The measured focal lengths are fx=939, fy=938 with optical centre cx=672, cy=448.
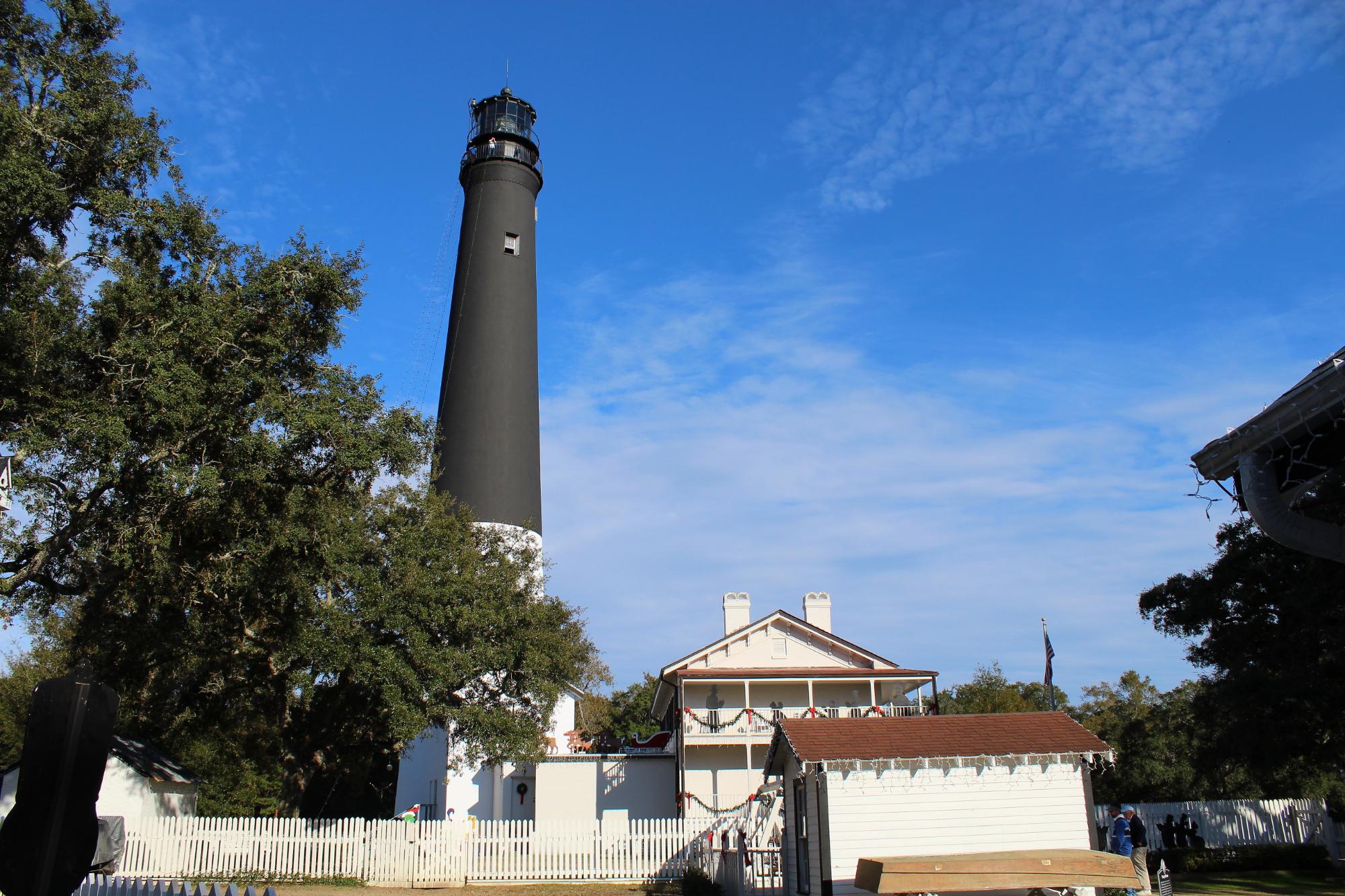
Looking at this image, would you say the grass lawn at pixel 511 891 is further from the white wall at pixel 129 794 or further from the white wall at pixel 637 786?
the white wall at pixel 637 786

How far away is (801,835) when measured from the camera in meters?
17.3

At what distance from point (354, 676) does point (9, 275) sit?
40.2ft

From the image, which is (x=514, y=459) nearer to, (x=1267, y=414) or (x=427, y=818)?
(x=427, y=818)

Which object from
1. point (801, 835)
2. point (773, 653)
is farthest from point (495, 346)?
point (801, 835)

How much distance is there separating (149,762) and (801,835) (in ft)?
56.5

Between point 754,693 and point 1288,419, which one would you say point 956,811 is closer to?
point 1288,419

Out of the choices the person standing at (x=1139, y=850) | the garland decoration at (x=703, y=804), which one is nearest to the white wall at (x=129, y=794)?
the garland decoration at (x=703, y=804)

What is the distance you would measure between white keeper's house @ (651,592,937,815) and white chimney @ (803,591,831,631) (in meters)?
0.31

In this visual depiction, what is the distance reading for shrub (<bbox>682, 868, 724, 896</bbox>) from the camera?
19109mm

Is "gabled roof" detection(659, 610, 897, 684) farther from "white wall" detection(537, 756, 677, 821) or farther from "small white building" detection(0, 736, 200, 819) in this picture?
"small white building" detection(0, 736, 200, 819)

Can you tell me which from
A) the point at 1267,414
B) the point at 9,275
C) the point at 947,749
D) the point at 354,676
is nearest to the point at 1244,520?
the point at 947,749

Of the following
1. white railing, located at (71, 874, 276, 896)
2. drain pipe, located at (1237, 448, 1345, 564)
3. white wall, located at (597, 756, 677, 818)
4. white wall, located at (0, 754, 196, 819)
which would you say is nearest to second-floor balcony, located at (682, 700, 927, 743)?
white wall, located at (597, 756, 677, 818)

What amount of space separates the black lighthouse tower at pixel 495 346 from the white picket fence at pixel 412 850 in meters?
11.9

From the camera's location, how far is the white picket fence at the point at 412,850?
21.7 metres
